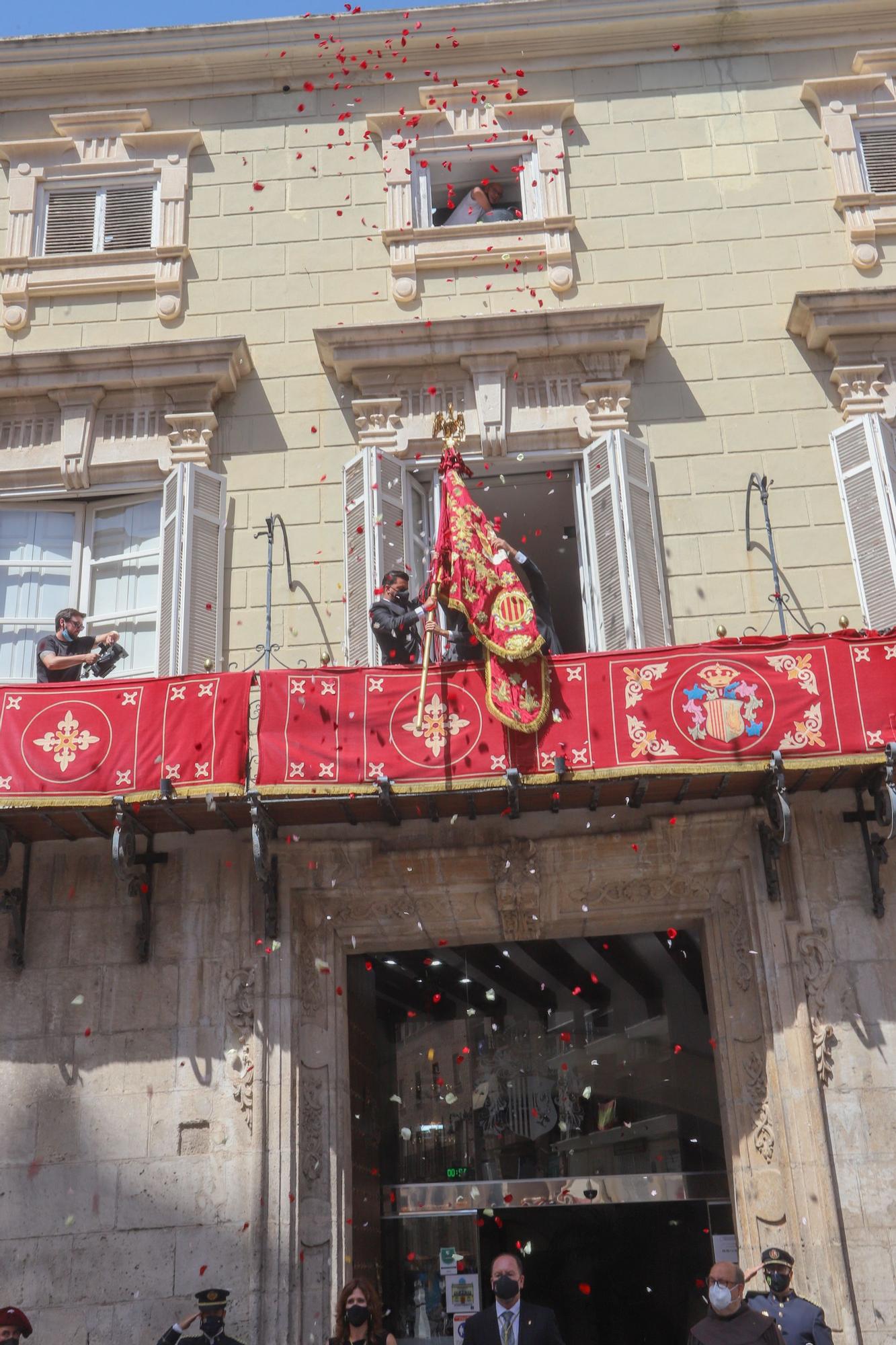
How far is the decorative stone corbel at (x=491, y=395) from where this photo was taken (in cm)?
1150

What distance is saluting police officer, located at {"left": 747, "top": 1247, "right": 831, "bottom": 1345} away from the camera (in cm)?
786

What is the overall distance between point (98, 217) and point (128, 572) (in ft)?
12.0

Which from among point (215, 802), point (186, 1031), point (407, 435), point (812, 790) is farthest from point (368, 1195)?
point (407, 435)

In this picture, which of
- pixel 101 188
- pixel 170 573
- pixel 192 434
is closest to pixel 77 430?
pixel 192 434

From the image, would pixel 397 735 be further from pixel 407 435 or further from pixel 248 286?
pixel 248 286

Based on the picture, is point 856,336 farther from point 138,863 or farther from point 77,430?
point 138,863

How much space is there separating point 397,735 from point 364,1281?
340 cm

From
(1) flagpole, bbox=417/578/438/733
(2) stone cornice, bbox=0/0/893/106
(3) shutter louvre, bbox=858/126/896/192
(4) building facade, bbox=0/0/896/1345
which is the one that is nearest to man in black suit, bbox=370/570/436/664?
(1) flagpole, bbox=417/578/438/733

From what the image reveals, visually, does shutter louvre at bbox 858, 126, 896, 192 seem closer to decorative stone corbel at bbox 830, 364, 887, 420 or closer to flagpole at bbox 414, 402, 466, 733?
decorative stone corbel at bbox 830, 364, 887, 420

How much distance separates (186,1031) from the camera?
9.65 metres

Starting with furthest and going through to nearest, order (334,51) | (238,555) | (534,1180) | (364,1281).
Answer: (334,51) → (238,555) → (534,1180) → (364,1281)

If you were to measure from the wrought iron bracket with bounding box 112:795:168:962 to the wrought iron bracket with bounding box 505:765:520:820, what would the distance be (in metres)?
2.53

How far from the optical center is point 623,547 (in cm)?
1096

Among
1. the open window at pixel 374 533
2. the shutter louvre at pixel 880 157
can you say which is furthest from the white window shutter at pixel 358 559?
the shutter louvre at pixel 880 157
